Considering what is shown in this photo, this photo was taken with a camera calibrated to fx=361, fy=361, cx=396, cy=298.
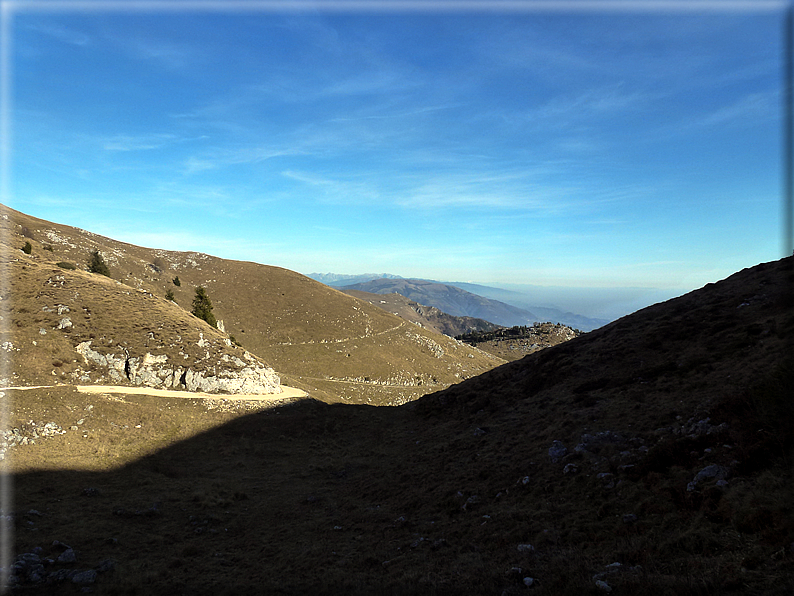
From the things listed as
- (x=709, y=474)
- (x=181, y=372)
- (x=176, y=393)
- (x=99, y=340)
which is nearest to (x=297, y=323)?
(x=181, y=372)

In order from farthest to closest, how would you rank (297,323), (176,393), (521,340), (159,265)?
1. (521,340)
2. (159,265)
3. (297,323)
4. (176,393)

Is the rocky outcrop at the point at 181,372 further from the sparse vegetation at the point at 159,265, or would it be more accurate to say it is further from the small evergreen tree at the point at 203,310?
the sparse vegetation at the point at 159,265

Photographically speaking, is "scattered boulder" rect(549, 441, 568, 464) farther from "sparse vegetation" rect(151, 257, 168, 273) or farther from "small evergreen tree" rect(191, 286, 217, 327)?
"sparse vegetation" rect(151, 257, 168, 273)

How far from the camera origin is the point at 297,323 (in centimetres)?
9725

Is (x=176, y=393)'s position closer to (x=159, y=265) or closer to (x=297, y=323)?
(x=297, y=323)

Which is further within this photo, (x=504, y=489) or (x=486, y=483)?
(x=486, y=483)

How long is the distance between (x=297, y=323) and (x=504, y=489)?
284 ft

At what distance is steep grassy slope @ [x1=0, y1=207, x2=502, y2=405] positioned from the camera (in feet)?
252

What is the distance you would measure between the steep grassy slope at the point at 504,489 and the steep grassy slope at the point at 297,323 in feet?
103

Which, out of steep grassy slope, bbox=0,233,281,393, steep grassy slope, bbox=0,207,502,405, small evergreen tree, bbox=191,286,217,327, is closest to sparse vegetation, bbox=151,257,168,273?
steep grassy slope, bbox=0,207,502,405

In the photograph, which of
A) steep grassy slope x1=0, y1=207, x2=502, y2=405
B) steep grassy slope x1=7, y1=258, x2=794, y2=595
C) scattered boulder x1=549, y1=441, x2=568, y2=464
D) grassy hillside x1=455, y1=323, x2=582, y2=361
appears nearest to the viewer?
steep grassy slope x1=7, y1=258, x2=794, y2=595

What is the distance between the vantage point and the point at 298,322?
9781 cm

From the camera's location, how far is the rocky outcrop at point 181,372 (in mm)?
35781

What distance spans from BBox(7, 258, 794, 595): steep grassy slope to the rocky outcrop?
242 inches
